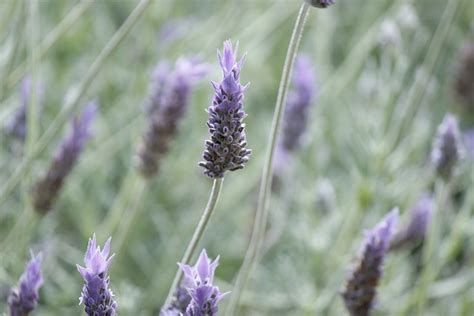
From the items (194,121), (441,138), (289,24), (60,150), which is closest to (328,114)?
(194,121)

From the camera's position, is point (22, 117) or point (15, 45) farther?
point (22, 117)

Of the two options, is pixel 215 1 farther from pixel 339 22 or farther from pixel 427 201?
pixel 427 201

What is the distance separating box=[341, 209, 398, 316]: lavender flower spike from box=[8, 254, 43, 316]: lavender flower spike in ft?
1.11

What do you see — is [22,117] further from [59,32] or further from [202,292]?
[202,292]

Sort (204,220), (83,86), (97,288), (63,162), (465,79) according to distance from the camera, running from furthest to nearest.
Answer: (465,79)
(63,162)
(83,86)
(204,220)
(97,288)

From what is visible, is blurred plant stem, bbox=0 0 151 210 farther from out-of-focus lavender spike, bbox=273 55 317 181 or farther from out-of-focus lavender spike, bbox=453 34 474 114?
out-of-focus lavender spike, bbox=453 34 474 114

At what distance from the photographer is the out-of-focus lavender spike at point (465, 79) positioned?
68.0 inches

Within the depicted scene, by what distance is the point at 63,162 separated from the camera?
109 centimetres

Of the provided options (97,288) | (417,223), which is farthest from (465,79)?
(97,288)

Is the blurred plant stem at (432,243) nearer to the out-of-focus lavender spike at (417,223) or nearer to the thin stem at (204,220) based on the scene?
the out-of-focus lavender spike at (417,223)

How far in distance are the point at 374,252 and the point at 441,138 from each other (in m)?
0.31

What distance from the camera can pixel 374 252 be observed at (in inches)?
34.0

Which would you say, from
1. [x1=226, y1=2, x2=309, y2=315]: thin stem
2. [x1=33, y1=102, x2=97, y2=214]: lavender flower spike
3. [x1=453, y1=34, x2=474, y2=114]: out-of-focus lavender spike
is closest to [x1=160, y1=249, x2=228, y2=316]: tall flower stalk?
[x1=226, y1=2, x2=309, y2=315]: thin stem

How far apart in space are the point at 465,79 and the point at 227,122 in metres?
1.20
